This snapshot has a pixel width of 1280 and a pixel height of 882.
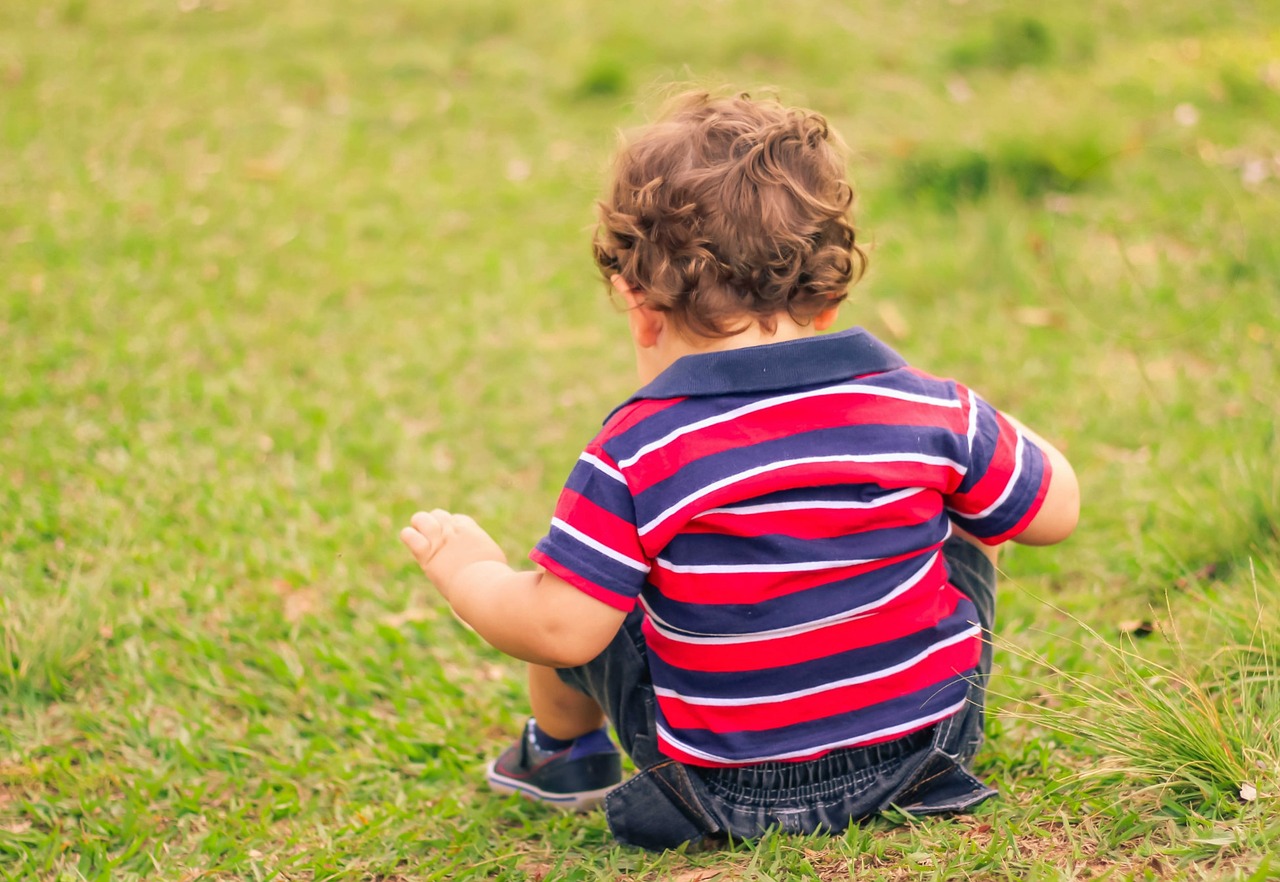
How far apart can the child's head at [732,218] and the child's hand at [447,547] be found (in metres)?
0.43

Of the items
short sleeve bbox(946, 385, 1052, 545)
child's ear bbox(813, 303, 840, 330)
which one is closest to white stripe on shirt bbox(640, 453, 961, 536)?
short sleeve bbox(946, 385, 1052, 545)

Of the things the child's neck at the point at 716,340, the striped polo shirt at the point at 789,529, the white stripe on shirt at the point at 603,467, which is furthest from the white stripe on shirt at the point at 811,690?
the child's neck at the point at 716,340

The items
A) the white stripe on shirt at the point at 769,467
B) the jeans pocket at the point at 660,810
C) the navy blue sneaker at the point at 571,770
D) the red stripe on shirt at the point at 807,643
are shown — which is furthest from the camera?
the navy blue sneaker at the point at 571,770

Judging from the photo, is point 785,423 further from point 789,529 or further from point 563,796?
point 563,796

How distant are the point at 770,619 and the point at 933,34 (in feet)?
17.4

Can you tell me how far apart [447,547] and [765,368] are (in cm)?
56

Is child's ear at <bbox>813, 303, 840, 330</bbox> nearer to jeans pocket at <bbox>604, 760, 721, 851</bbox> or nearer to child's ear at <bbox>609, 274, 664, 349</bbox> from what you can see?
child's ear at <bbox>609, 274, 664, 349</bbox>

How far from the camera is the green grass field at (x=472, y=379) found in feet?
6.22

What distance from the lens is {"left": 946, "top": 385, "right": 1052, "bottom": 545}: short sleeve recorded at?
1.61 metres

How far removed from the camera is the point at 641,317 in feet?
5.41

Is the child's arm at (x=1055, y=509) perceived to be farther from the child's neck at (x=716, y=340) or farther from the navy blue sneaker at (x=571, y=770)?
the navy blue sneaker at (x=571, y=770)

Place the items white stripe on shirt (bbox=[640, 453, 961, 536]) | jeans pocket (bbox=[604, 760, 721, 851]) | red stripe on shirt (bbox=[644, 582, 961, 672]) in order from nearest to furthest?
white stripe on shirt (bbox=[640, 453, 961, 536])
red stripe on shirt (bbox=[644, 582, 961, 672])
jeans pocket (bbox=[604, 760, 721, 851])

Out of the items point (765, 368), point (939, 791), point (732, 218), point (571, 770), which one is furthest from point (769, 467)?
point (571, 770)

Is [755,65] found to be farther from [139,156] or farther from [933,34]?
[139,156]
